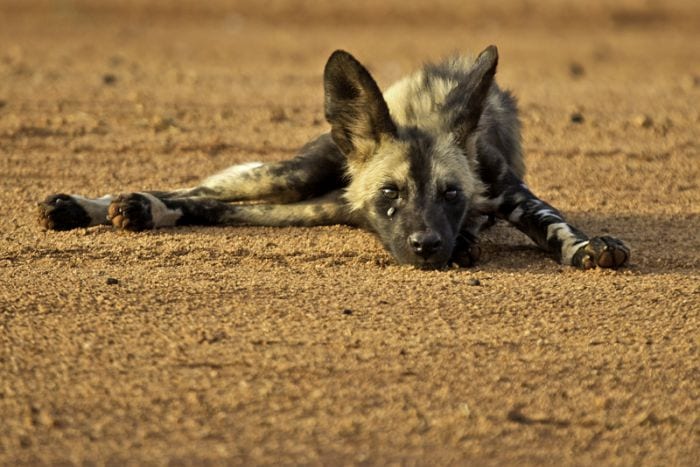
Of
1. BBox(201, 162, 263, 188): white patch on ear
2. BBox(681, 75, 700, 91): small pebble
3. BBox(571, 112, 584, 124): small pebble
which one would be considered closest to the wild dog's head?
BBox(201, 162, 263, 188): white patch on ear

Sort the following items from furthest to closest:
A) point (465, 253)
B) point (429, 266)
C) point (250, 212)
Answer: point (250, 212) < point (465, 253) < point (429, 266)

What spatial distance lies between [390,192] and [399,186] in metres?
0.05

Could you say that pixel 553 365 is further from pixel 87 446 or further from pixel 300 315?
pixel 87 446

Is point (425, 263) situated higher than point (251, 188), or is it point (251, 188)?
point (251, 188)

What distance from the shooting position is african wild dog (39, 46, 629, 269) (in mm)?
5148

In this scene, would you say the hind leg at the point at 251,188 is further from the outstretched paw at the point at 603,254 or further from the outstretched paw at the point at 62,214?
the outstretched paw at the point at 603,254

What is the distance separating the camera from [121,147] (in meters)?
7.62

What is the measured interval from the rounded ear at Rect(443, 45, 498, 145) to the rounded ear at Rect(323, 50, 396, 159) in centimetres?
28

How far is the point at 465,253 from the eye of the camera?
516 cm

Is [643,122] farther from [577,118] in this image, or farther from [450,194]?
[450,194]

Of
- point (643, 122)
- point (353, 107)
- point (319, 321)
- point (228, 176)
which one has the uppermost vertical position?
point (353, 107)

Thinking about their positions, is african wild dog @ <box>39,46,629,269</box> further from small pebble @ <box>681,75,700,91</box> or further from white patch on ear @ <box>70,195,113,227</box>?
small pebble @ <box>681,75,700,91</box>

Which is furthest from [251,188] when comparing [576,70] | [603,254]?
[576,70]

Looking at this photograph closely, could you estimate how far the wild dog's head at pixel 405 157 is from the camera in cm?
511
